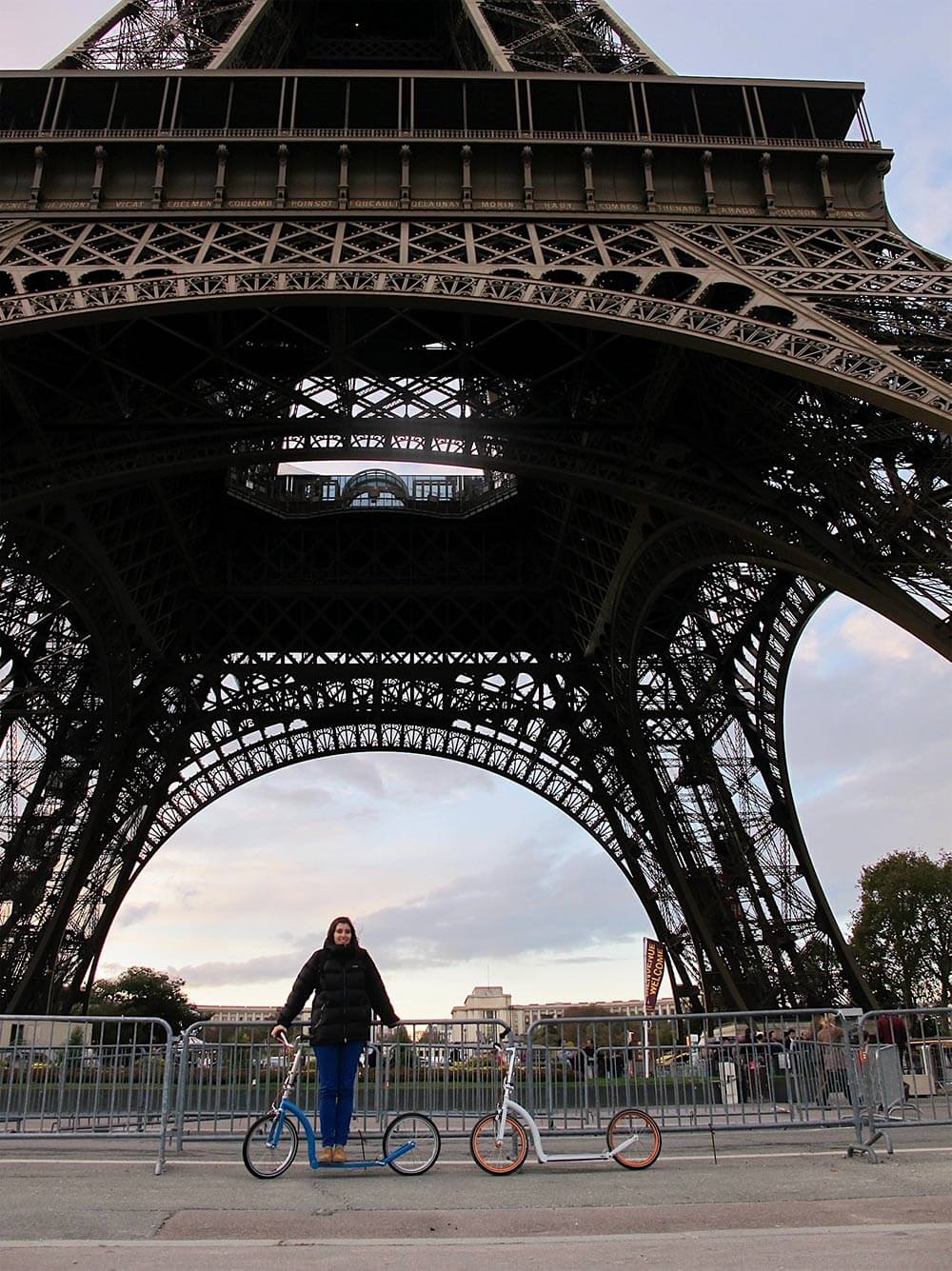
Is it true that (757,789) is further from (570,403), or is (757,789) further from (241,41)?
(241,41)

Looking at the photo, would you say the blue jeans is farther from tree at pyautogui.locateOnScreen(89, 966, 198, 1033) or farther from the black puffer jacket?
tree at pyautogui.locateOnScreen(89, 966, 198, 1033)

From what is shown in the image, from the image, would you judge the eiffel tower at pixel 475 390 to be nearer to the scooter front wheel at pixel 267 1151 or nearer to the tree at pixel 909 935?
the scooter front wheel at pixel 267 1151

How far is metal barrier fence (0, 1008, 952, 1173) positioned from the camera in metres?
10.5

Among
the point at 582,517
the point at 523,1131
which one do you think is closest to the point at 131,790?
the point at 582,517

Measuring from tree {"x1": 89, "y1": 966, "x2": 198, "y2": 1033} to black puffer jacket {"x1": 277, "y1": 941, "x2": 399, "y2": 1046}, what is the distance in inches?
2608

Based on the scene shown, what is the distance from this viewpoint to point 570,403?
2042 cm

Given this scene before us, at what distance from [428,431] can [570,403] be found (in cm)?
310

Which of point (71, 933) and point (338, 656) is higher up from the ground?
point (338, 656)

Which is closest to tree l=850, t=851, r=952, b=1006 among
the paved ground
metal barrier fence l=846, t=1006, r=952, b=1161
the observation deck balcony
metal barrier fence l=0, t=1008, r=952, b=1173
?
the observation deck balcony

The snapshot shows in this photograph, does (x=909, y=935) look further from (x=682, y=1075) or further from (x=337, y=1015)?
(x=337, y=1015)

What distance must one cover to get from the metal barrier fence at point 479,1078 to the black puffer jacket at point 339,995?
257 centimetres

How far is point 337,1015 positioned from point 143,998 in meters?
76.8

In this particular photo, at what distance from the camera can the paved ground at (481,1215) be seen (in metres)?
4.80

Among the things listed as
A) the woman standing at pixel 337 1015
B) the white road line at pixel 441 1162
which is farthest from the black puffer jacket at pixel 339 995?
the white road line at pixel 441 1162
